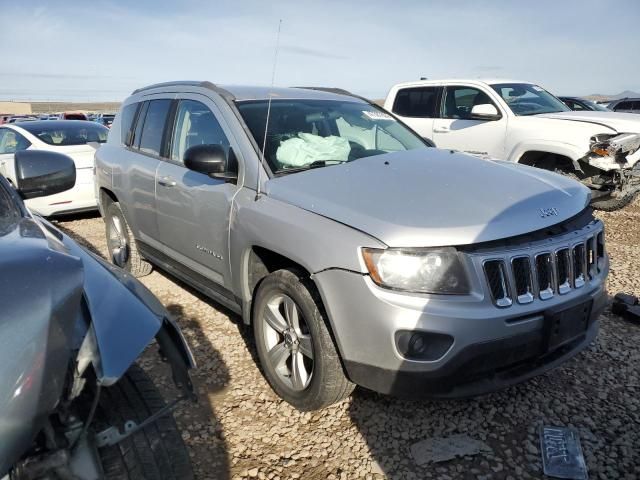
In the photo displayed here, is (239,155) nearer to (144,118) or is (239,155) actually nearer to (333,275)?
(333,275)

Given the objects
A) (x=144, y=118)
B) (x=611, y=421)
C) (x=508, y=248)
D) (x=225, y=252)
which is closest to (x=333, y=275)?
(x=508, y=248)

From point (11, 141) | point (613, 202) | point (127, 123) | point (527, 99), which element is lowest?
point (11, 141)

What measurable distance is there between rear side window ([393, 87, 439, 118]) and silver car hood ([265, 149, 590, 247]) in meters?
5.34

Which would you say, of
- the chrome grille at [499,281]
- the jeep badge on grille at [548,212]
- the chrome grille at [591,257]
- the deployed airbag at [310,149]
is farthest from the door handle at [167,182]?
the chrome grille at [591,257]

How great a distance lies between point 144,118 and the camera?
179 inches

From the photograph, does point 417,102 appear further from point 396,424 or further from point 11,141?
point 396,424

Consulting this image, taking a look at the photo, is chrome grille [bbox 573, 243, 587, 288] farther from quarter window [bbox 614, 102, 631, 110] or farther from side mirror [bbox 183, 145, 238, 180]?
quarter window [bbox 614, 102, 631, 110]

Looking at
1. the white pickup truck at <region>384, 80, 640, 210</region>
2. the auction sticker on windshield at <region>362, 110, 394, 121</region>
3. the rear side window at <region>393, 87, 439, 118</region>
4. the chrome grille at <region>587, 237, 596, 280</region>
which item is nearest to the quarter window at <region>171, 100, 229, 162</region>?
the auction sticker on windshield at <region>362, 110, 394, 121</region>

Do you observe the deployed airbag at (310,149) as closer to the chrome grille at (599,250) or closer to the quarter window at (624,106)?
the chrome grille at (599,250)

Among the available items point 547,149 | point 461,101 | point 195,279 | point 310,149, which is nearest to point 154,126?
point 195,279

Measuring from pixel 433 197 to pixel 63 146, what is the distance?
667 centimetres

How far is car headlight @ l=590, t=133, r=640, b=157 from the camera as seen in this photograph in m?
6.27

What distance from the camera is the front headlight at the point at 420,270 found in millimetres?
2260

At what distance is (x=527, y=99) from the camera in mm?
7762
